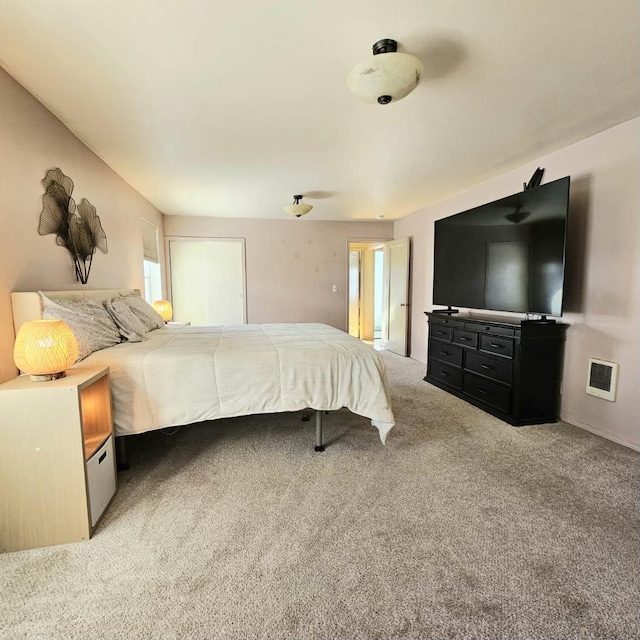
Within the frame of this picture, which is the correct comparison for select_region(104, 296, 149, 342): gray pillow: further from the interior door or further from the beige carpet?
the interior door

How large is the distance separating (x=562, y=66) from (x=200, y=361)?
2.65 meters

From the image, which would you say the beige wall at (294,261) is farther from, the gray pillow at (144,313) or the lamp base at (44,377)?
the lamp base at (44,377)

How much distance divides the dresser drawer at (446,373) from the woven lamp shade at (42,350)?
3.36 m

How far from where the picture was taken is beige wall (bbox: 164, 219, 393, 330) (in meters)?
5.69

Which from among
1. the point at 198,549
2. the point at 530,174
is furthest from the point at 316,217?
the point at 198,549

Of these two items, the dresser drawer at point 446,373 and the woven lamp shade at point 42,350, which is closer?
the woven lamp shade at point 42,350

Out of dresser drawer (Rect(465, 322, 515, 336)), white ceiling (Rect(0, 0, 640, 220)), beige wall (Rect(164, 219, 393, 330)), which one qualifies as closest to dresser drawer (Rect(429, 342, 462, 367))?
dresser drawer (Rect(465, 322, 515, 336))

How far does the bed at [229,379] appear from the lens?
2016 mm

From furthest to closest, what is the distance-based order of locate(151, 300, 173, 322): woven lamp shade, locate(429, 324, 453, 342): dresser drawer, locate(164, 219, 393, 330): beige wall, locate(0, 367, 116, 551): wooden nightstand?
locate(164, 219, 393, 330): beige wall < locate(151, 300, 173, 322): woven lamp shade < locate(429, 324, 453, 342): dresser drawer < locate(0, 367, 116, 551): wooden nightstand

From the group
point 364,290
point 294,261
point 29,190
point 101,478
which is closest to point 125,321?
point 29,190

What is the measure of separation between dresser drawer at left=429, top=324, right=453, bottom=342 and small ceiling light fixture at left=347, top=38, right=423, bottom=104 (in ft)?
8.49

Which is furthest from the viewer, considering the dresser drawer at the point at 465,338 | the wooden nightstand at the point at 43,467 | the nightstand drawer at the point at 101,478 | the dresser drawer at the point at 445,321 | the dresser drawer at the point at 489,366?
the dresser drawer at the point at 445,321

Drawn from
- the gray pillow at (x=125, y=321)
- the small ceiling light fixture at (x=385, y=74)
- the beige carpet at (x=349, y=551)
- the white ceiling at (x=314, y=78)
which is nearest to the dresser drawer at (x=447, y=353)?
the beige carpet at (x=349, y=551)

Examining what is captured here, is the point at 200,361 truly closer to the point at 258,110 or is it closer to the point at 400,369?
the point at 258,110
